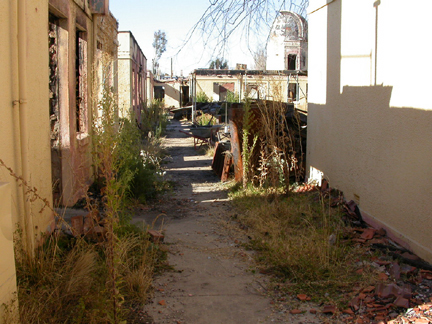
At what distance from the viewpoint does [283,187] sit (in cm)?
748

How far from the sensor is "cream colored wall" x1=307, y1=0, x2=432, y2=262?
4438 millimetres

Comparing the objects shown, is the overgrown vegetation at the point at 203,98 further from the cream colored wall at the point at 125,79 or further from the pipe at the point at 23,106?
the pipe at the point at 23,106

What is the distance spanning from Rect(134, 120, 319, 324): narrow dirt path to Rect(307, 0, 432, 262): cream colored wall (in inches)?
71.7

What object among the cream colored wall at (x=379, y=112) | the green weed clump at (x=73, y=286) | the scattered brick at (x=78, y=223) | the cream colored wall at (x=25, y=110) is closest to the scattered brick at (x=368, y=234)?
the cream colored wall at (x=379, y=112)

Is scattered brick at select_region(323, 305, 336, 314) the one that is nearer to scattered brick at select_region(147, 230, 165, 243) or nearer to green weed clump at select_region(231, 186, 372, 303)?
green weed clump at select_region(231, 186, 372, 303)

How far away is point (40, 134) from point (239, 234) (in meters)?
2.75

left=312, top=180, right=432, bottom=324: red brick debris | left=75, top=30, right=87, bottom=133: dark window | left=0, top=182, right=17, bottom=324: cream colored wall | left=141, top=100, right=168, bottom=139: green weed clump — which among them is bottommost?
left=312, top=180, right=432, bottom=324: red brick debris

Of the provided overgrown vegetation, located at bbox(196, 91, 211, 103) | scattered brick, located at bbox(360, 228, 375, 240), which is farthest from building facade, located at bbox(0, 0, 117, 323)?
overgrown vegetation, located at bbox(196, 91, 211, 103)

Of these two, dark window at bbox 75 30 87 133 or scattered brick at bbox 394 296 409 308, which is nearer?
scattered brick at bbox 394 296 409 308

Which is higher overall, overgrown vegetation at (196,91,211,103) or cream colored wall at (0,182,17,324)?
overgrown vegetation at (196,91,211,103)

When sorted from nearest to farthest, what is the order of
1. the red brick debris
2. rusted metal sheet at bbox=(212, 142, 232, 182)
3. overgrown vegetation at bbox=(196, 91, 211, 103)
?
the red brick debris, rusted metal sheet at bbox=(212, 142, 232, 182), overgrown vegetation at bbox=(196, 91, 211, 103)

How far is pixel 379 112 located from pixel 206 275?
295 cm

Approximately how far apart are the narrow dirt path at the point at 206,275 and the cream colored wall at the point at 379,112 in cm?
182

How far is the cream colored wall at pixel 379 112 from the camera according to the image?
4.44 m
